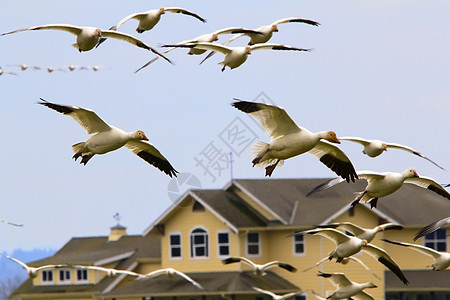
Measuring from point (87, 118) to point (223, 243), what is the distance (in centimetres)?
3198

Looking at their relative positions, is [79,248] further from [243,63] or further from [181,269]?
[243,63]

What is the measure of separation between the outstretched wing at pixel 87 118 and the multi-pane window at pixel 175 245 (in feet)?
106

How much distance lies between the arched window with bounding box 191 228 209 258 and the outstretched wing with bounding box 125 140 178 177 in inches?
1149

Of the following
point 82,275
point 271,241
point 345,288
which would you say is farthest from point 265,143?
point 82,275

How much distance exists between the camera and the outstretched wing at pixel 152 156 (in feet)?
83.8

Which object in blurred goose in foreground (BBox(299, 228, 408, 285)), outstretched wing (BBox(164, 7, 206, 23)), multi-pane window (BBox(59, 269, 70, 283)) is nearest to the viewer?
outstretched wing (BBox(164, 7, 206, 23))

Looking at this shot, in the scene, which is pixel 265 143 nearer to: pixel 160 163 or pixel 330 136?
pixel 330 136

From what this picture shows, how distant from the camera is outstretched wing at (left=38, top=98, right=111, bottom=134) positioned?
22906 mm

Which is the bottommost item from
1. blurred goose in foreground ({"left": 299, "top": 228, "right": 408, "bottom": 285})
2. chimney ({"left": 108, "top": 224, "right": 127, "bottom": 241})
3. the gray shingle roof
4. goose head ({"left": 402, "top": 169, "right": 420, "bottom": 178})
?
blurred goose in foreground ({"left": 299, "top": 228, "right": 408, "bottom": 285})

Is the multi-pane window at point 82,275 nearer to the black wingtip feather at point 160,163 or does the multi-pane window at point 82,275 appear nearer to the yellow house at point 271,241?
the yellow house at point 271,241

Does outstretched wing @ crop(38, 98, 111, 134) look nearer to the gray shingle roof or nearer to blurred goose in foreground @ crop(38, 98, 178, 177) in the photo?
blurred goose in foreground @ crop(38, 98, 178, 177)

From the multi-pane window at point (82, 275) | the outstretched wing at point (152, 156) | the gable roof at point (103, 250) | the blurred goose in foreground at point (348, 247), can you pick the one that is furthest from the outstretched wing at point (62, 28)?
the multi-pane window at point (82, 275)

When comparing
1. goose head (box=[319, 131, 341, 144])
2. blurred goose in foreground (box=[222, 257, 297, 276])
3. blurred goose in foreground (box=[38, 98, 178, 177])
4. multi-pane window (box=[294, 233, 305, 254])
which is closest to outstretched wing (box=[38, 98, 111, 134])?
blurred goose in foreground (box=[38, 98, 178, 177])

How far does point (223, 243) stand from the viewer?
54.7 meters
